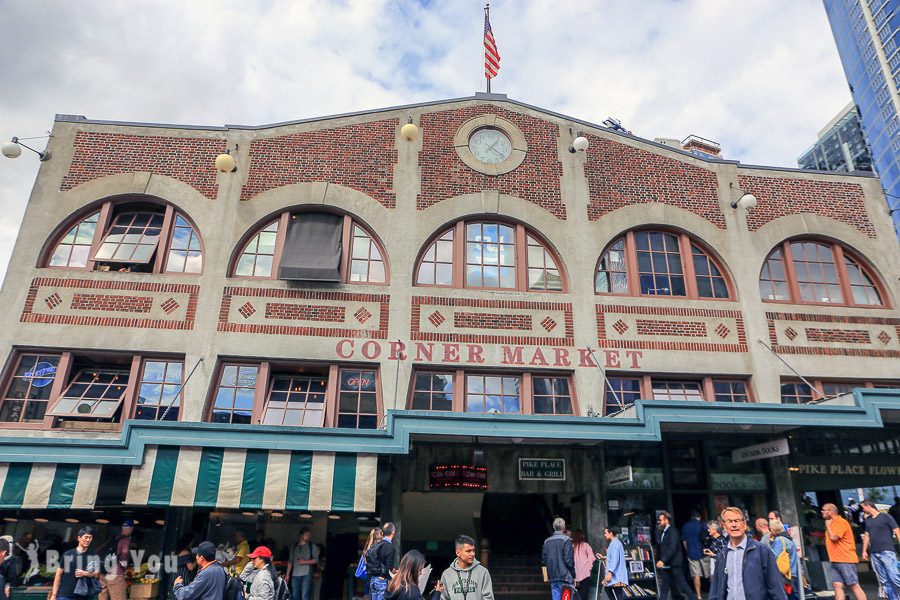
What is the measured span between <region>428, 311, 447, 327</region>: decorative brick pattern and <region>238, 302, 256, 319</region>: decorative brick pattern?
388 centimetres

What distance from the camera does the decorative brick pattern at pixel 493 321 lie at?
13.7 meters

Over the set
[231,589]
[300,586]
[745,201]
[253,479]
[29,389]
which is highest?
[745,201]

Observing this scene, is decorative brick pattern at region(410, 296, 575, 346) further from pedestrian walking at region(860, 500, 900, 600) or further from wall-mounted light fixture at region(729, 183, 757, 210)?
pedestrian walking at region(860, 500, 900, 600)

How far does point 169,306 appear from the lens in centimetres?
1343

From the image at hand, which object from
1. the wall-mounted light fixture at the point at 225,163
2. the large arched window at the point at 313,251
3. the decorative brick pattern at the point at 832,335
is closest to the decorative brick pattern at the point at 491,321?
the large arched window at the point at 313,251

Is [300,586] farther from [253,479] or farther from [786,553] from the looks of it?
[786,553]

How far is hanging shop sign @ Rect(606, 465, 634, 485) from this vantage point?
12.2 metres

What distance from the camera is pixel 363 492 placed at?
1049 cm

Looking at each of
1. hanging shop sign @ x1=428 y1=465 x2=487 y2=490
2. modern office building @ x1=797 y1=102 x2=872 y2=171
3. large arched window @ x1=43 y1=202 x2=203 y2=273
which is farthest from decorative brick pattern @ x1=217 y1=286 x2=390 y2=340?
modern office building @ x1=797 y1=102 x2=872 y2=171

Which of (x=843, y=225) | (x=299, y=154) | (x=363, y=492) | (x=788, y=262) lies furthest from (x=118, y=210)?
(x=843, y=225)

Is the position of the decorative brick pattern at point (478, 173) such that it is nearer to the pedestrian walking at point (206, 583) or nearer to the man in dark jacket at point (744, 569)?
the pedestrian walking at point (206, 583)

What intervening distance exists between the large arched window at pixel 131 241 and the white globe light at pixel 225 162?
5.06ft

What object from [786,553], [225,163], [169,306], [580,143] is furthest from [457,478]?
[225,163]

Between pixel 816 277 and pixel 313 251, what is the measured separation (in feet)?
41.3
